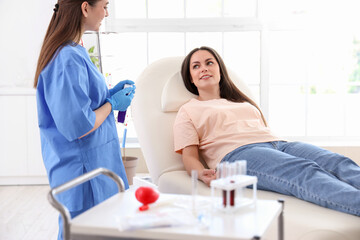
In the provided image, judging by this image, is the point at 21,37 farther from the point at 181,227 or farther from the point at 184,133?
the point at 181,227

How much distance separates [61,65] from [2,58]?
7.79ft

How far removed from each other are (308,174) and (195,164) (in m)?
0.49

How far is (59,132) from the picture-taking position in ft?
5.79

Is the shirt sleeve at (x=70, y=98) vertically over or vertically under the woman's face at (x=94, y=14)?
under

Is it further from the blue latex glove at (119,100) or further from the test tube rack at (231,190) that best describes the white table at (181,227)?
the blue latex glove at (119,100)

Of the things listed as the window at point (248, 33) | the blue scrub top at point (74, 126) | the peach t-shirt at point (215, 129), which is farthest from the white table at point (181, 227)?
the window at point (248, 33)

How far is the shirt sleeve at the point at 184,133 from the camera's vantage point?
2213 mm

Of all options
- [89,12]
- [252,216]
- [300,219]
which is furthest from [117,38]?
[252,216]

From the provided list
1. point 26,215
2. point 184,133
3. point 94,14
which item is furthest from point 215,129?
point 26,215

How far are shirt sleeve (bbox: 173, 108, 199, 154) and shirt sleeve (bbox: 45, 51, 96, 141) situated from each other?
1.94ft

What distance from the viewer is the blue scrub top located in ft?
5.48

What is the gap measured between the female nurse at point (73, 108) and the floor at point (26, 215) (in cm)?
91

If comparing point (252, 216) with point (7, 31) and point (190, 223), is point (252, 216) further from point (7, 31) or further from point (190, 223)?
point (7, 31)

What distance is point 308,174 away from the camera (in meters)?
1.84
